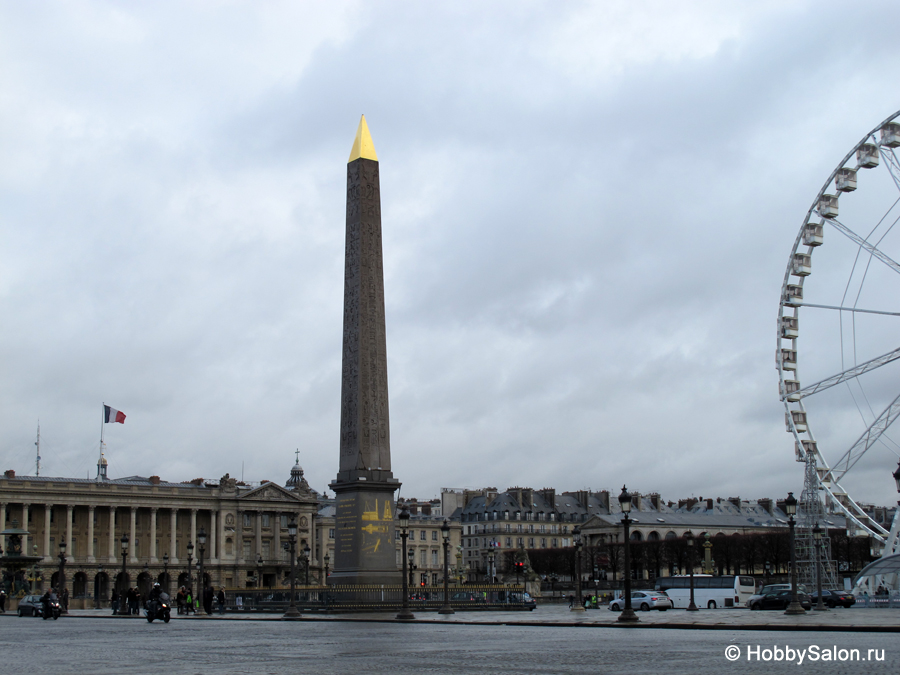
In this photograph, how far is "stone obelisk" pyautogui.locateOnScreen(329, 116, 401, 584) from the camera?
33781 millimetres

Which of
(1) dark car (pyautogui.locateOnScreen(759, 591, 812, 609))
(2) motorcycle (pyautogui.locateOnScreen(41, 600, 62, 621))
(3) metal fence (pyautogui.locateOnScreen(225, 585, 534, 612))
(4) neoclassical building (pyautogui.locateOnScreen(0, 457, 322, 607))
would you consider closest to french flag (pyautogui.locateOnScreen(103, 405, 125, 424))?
(4) neoclassical building (pyautogui.locateOnScreen(0, 457, 322, 607))

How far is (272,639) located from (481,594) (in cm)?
2411

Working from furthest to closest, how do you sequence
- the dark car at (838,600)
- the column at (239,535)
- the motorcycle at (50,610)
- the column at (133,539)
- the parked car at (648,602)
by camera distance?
the column at (239,535) → the column at (133,539) → the parked car at (648,602) → the dark car at (838,600) → the motorcycle at (50,610)

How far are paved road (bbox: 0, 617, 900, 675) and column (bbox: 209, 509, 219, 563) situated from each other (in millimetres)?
83500

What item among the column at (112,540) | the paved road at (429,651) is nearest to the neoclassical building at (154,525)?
the column at (112,540)

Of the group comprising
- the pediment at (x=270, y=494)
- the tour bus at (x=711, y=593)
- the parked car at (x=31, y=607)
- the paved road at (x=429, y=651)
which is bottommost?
the tour bus at (x=711, y=593)

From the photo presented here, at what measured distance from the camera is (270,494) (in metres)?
110

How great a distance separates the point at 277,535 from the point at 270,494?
166 inches

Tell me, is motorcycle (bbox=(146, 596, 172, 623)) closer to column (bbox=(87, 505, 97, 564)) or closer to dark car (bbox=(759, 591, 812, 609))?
dark car (bbox=(759, 591, 812, 609))

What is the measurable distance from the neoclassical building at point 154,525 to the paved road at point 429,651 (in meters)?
72.2

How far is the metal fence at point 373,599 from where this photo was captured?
33719mm

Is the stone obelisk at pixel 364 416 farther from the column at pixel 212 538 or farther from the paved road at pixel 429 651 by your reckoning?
the column at pixel 212 538

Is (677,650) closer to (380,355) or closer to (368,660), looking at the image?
(368,660)

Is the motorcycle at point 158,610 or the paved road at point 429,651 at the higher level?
the paved road at point 429,651
